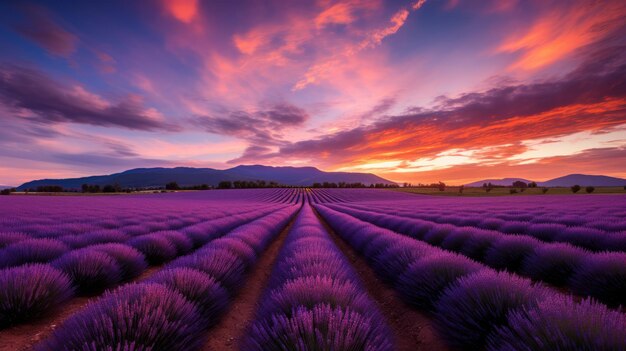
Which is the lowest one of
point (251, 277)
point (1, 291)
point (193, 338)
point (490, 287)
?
point (251, 277)

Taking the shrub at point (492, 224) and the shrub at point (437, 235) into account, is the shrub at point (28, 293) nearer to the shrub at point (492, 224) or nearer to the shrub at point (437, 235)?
the shrub at point (437, 235)

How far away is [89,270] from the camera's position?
12.0 feet

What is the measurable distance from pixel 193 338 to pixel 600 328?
8.55 ft

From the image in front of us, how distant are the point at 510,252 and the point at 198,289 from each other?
5.06 m

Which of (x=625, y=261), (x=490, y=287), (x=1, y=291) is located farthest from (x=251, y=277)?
(x=625, y=261)

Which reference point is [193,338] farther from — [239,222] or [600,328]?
[239,222]

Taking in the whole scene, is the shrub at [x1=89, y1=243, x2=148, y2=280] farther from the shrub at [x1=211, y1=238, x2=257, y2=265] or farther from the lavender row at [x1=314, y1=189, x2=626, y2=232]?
the lavender row at [x1=314, y1=189, x2=626, y2=232]

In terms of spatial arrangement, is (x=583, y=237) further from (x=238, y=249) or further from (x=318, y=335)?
(x=238, y=249)

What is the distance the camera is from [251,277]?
16.2 ft

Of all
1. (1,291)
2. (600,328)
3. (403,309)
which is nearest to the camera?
(600,328)

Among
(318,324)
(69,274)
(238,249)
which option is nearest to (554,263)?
(318,324)

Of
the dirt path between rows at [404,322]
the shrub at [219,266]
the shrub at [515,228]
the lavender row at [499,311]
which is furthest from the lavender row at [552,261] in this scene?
the shrub at [219,266]

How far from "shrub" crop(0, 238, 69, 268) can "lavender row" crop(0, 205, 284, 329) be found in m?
0.01

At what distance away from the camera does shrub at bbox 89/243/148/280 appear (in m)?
4.25
